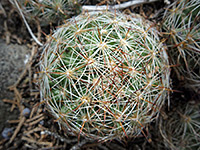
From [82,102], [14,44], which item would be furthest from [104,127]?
[14,44]

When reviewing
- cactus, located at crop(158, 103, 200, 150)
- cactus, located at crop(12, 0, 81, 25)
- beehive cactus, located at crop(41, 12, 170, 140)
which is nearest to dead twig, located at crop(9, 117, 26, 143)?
beehive cactus, located at crop(41, 12, 170, 140)

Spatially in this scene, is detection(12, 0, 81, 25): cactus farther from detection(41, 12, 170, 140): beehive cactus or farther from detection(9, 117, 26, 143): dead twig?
detection(9, 117, 26, 143): dead twig

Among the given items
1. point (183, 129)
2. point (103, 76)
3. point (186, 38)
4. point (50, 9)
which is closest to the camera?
point (103, 76)

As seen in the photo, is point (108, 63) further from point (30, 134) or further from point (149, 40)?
point (30, 134)

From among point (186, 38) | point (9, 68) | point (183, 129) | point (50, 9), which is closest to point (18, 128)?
point (9, 68)

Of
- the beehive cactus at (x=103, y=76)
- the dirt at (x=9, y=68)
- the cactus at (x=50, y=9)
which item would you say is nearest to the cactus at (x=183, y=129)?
the beehive cactus at (x=103, y=76)

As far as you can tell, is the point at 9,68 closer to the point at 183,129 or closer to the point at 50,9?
the point at 50,9
